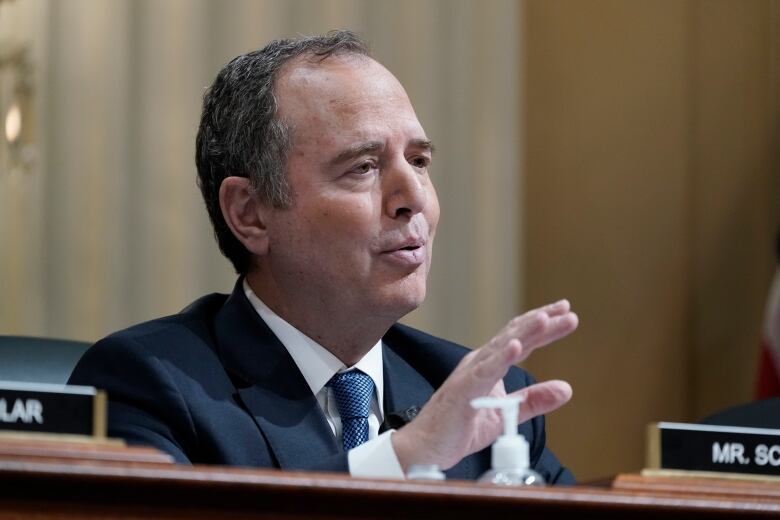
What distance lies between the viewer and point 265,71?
2.75 m

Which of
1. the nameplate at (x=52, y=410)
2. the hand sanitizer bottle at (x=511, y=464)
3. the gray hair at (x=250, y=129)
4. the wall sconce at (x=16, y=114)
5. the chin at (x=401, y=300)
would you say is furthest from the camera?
the wall sconce at (x=16, y=114)

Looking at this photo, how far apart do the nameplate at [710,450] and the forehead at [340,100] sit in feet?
3.57

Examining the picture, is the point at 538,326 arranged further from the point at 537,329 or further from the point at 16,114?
the point at 16,114

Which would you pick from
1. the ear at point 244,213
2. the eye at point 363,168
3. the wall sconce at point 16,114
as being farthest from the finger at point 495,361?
the wall sconce at point 16,114

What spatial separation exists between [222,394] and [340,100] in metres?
0.62

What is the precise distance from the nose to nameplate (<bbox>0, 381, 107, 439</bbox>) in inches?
44.1

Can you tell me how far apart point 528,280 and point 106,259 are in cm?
145

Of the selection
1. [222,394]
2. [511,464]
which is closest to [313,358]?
[222,394]

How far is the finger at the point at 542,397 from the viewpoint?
201cm

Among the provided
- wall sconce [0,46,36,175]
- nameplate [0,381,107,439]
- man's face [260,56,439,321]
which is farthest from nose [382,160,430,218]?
wall sconce [0,46,36,175]

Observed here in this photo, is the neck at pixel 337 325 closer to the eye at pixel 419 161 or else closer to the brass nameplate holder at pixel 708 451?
the eye at pixel 419 161

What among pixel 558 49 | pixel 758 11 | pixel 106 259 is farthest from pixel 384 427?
pixel 758 11

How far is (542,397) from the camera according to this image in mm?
2010

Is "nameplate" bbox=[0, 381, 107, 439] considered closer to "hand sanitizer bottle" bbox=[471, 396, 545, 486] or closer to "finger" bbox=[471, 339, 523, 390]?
"hand sanitizer bottle" bbox=[471, 396, 545, 486]
